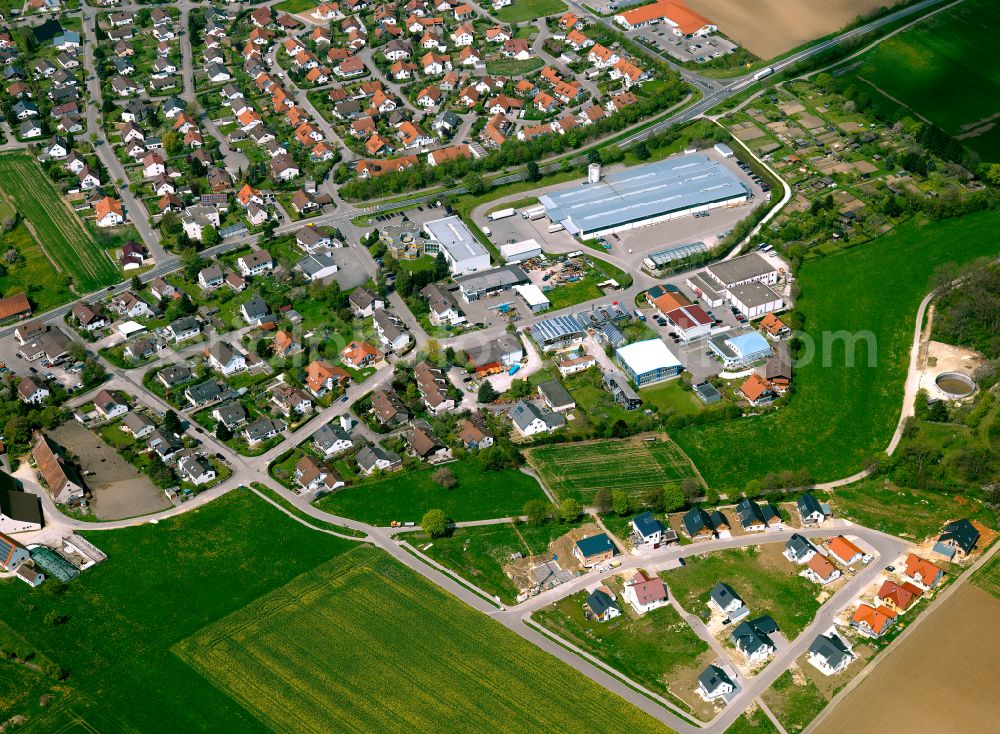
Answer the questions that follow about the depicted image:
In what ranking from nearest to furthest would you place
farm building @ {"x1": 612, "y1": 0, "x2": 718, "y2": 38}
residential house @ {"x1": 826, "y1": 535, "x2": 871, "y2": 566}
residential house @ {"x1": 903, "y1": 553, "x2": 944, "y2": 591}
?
residential house @ {"x1": 903, "y1": 553, "x2": 944, "y2": 591} → residential house @ {"x1": 826, "y1": 535, "x2": 871, "y2": 566} → farm building @ {"x1": 612, "y1": 0, "x2": 718, "y2": 38}

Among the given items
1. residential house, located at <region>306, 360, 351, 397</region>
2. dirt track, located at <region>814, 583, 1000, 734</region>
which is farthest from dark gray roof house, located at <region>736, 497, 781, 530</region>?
residential house, located at <region>306, 360, 351, 397</region>

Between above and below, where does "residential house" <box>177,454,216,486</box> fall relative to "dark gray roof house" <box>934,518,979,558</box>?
below

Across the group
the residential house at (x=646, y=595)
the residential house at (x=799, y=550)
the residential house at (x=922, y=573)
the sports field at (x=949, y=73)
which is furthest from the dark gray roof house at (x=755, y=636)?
the sports field at (x=949, y=73)

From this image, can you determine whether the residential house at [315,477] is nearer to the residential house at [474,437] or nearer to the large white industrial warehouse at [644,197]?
the residential house at [474,437]

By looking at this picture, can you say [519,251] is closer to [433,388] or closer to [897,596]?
[433,388]

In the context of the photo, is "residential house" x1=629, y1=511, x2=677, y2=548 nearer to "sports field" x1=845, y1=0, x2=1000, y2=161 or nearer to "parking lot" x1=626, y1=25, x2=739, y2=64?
"sports field" x1=845, y1=0, x2=1000, y2=161

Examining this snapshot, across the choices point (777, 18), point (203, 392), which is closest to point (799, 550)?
point (203, 392)
